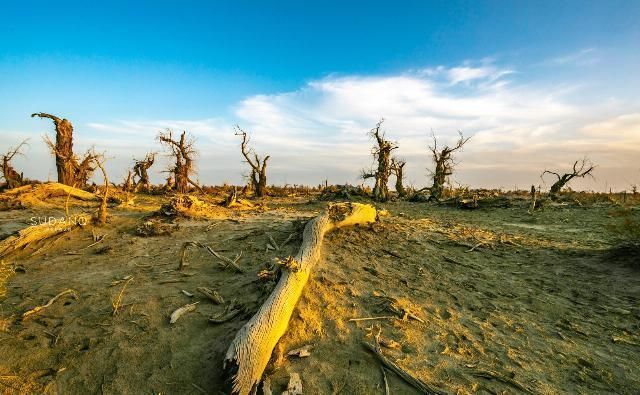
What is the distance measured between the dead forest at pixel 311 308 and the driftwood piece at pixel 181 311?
0.04 feet

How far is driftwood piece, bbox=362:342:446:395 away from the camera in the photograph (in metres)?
3.35

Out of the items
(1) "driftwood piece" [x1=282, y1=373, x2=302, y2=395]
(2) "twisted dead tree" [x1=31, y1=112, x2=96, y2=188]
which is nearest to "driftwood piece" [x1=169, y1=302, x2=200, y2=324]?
(1) "driftwood piece" [x1=282, y1=373, x2=302, y2=395]

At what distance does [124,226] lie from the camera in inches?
332

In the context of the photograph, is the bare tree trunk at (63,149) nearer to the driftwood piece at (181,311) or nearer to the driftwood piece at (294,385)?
the driftwood piece at (181,311)

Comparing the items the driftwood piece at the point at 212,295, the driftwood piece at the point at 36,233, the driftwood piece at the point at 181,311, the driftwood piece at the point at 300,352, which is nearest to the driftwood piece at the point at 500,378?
the driftwood piece at the point at 300,352

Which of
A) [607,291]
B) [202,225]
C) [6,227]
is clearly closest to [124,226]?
[202,225]

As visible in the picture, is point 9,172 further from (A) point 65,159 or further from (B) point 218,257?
(B) point 218,257

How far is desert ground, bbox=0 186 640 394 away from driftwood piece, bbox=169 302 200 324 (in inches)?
1.6

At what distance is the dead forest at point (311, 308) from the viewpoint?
11.7ft

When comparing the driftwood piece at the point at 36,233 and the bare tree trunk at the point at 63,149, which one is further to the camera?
the bare tree trunk at the point at 63,149

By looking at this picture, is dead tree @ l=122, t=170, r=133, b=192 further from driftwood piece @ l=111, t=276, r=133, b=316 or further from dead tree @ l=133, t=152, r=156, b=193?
driftwood piece @ l=111, t=276, r=133, b=316

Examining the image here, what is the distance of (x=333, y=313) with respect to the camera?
4453 mm

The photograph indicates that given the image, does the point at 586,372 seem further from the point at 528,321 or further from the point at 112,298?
the point at 112,298

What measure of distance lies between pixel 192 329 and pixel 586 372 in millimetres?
4340
